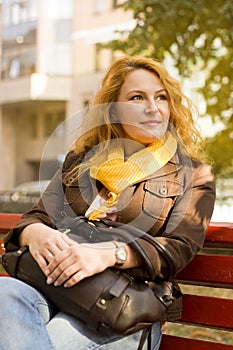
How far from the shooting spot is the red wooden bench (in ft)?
8.49

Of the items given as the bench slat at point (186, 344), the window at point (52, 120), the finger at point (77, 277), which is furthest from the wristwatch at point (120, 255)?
the window at point (52, 120)

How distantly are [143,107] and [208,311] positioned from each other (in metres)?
0.79

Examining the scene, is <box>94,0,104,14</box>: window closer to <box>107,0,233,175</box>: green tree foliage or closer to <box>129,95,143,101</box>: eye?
<box>107,0,233,175</box>: green tree foliage

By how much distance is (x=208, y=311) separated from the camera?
2645mm

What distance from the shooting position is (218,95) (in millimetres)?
9211

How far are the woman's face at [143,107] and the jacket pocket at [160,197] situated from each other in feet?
0.66

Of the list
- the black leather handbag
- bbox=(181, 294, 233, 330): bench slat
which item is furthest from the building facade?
the black leather handbag

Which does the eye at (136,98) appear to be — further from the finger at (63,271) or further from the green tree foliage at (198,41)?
the green tree foliage at (198,41)

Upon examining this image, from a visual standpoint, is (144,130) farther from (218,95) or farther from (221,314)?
(218,95)

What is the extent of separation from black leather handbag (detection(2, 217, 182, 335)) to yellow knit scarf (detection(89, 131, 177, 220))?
0.15m

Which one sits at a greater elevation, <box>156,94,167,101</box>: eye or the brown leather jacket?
<box>156,94,167,101</box>: eye

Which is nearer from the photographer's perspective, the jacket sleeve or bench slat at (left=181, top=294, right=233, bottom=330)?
the jacket sleeve

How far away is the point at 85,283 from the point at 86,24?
2956 centimetres

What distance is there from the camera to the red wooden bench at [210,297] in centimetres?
259
